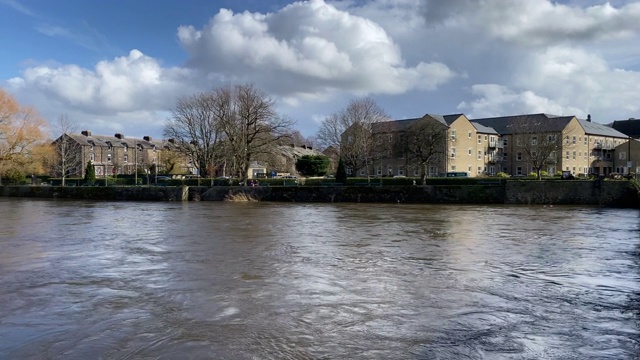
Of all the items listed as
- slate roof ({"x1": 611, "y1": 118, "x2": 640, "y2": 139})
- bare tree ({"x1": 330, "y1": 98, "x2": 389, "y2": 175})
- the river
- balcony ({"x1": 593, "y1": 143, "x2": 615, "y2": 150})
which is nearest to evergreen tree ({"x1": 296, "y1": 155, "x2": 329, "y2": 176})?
bare tree ({"x1": 330, "y1": 98, "x2": 389, "y2": 175})

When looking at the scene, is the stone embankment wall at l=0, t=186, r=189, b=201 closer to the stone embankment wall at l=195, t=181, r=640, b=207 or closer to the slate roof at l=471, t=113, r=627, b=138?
the stone embankment wall at l=195, t=181, r=640, b=207

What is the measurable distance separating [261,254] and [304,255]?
1389mm

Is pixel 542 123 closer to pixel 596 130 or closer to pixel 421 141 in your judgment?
pixel 596 130

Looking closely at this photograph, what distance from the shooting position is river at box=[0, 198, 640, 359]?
735 centimetres

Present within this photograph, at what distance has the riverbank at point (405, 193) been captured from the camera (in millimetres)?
40000

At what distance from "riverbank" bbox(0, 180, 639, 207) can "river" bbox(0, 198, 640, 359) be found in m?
22.1

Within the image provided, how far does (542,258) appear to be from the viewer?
49.4 feet

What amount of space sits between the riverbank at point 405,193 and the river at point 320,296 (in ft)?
72.6

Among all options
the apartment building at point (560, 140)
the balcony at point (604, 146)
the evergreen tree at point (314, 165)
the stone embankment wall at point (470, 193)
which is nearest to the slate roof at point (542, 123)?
the apartment building at point (560, 140)

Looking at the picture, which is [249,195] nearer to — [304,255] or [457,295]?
[304,255]

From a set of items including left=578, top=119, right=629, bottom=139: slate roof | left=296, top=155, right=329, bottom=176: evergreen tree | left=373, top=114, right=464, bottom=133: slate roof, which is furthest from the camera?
left=578, top=119, right=629, bottom=139: slate roof

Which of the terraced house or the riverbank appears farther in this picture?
the terraced house

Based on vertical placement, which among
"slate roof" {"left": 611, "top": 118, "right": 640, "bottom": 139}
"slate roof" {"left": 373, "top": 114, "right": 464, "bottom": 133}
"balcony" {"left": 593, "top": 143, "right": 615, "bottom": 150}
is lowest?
"balcony" {"left": 593, "top": 143, "right": 615, "bottom": 150}

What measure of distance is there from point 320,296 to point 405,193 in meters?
35.5
